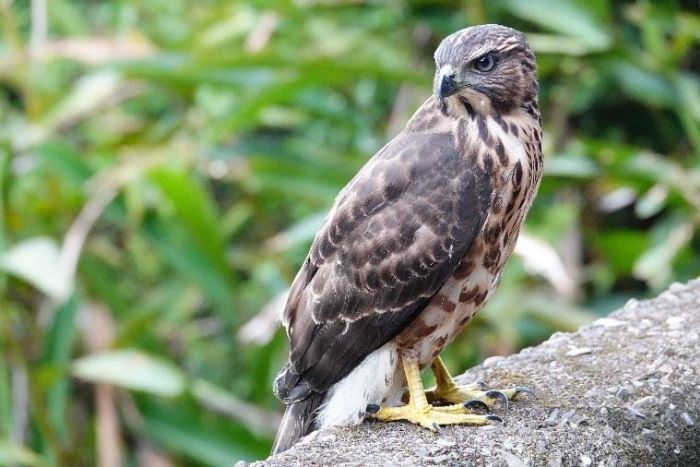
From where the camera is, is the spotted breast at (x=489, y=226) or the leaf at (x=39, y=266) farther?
the leaf at (x=39, y=266)

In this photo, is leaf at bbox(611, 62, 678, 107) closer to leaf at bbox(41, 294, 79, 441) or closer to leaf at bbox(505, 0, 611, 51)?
leaf at bbox(505, 0, 611, 51)

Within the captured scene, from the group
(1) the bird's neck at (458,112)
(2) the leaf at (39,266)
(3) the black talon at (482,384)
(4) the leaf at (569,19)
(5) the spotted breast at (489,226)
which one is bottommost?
(3) the black talon at (482,384)

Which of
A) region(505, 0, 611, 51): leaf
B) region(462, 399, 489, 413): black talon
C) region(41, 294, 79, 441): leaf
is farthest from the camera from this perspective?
region(505, 0, 611, 51): leaf

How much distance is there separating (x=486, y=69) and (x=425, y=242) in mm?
533

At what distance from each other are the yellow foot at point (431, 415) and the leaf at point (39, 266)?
225 cm

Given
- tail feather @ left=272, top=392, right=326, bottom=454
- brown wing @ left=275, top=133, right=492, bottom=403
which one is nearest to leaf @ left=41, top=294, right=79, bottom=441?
tail feather @ left=272, top=392, right=326, bottom=454

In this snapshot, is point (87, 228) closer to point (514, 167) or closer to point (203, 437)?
point (203, 437)

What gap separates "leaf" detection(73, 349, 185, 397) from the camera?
5.75 m

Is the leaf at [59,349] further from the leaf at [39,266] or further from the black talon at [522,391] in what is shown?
the black talon at [522,391]

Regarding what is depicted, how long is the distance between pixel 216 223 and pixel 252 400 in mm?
1008

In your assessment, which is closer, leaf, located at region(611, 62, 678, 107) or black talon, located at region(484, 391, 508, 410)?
black talon, located at region(484, 391, 508, 410)

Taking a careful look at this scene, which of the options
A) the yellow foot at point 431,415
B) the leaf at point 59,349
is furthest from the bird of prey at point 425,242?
the leaf at point 59,349

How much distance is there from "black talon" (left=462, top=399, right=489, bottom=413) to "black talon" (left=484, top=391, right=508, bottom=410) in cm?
5

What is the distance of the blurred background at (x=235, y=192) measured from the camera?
606 cm
